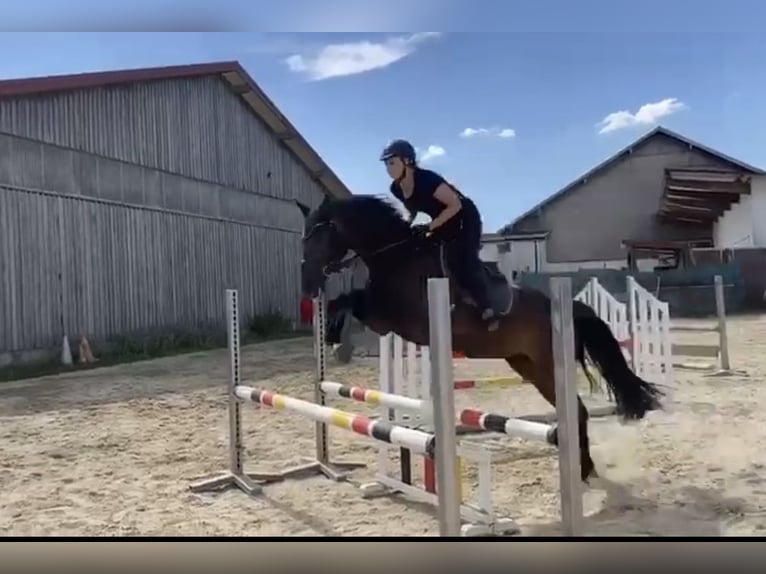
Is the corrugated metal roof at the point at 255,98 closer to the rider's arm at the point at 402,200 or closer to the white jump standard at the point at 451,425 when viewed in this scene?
the rider's arm at the point at 402,200

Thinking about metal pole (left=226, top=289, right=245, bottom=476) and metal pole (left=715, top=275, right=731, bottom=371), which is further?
metal pole (left=715, top=275, right=731, bottom=371)

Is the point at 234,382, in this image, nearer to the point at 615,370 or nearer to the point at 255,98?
the point at 255,98

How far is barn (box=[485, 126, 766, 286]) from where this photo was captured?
240 cm

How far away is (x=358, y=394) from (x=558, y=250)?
82 centimetres

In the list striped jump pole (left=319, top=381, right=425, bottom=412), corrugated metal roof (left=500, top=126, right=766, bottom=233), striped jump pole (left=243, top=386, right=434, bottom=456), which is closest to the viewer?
striped jump pole (left=243, top=386, right=434, bottom=456)

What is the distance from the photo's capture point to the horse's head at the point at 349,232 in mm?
2283

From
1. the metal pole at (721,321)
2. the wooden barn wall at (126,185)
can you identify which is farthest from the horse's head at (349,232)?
the metal pole at (721,321)

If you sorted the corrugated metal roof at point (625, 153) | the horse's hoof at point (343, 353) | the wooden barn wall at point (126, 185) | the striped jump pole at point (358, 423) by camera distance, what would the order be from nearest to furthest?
the striped jump pole at point (358, 423)
the corrugated metal roof at point (625, 153)
the horse's hoof at point (343, 353)
the wooden barn wall at point (126, 185)

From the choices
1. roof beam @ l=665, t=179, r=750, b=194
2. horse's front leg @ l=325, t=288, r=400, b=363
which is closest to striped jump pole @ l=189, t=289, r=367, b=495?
horse's front leg @ l=325, t=288, r=400, b=363

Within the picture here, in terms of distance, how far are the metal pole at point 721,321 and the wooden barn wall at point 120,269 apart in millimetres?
1511

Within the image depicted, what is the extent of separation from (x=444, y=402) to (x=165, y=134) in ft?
8.09

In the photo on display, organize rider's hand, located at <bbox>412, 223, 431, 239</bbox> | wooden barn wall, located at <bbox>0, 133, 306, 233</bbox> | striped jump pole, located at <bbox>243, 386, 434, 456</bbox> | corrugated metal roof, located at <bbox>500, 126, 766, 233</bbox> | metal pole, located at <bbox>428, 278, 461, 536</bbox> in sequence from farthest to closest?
wooden barn wall, located at <bbox>0, 133, 306, 233</bbox> < corrugated metal roof, located at <bbox>500, 126, 766, 233</bbox> < rider's hand, located at <bbox>412, 223, 431, 239</bbox> < striped jump pole, located at <bbox>243, 386, 434, 456</bbox> < metal pole, located at <bbox>428, 278, 461, 536</bbox>

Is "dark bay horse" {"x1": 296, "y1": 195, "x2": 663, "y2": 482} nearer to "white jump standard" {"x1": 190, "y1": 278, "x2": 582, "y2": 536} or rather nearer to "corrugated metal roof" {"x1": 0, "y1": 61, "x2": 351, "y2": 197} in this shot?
"corrugated metal roof" {"x1": 0, "y1": 61, "x2": 351, "y2": 197}

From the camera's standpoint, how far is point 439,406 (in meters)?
1.61
